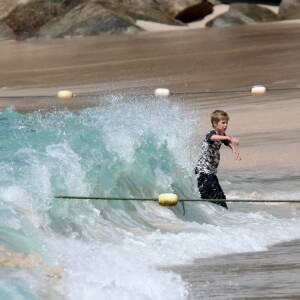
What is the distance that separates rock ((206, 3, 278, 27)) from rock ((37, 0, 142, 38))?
3.16m

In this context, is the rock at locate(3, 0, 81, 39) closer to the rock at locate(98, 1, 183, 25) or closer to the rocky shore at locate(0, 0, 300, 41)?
the rocky shore at locate(0, 0, 300, 41)

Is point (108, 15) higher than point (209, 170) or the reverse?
the reverse

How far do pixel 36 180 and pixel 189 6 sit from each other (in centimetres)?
3937

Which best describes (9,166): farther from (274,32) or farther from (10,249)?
(274,32)

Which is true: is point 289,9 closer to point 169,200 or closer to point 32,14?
point 32,14

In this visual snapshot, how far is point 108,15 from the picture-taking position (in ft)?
149

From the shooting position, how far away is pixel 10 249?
7617mm

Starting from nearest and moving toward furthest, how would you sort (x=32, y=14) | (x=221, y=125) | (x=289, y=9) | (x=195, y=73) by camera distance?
(x=221, y=125), (x=195, y=73), (x=289, y=9), (x=32, y=14)

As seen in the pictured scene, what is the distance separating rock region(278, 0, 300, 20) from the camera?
148 ft

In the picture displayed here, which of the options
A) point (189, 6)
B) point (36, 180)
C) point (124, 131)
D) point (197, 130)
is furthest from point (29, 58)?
point (36, 180)

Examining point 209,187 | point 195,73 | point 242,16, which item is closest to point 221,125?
point 209,187

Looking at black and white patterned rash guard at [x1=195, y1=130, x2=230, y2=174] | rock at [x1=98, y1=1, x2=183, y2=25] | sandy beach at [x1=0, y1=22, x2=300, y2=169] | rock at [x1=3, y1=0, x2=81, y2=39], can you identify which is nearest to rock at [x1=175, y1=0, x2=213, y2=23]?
rock at [x1=98, y1=1, x2=183, y2=25]

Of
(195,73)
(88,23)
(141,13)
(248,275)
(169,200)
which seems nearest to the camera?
(248,275)

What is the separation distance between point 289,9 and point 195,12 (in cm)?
463
